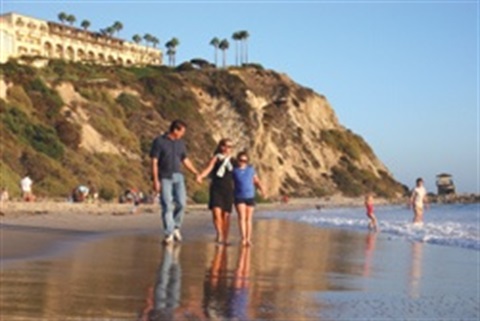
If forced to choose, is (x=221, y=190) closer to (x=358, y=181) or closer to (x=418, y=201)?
(x=418, y=201)

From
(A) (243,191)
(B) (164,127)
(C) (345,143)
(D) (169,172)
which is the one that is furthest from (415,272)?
(C) (345,143)

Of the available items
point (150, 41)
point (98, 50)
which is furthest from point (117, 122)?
point (150, 41)

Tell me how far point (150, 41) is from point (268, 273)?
119m

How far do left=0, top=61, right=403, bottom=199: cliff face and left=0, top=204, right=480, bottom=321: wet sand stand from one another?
22486mm

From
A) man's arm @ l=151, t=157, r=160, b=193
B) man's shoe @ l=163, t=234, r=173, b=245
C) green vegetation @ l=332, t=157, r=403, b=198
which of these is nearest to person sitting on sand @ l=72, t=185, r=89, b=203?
man's shoe @ l=163, t=234, r=173, b=245

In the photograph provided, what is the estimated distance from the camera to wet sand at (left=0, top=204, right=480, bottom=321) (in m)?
5.36

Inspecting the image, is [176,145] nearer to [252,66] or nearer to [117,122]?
[117,122]

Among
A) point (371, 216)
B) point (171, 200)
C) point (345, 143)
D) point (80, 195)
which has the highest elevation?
point (345, 143)

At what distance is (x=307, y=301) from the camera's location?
6164 mm

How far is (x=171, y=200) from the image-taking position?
1097 centimetres

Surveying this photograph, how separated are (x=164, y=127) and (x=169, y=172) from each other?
43885 mm

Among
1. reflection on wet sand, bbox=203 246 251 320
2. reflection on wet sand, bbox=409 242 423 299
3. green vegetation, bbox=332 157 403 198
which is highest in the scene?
green vegetation, bbox=332 157 403 198

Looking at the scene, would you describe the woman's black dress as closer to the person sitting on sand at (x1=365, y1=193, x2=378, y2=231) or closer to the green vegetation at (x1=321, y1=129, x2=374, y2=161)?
the person sitting on sand at (x1=365, y1=193, x2=378, y2=231)

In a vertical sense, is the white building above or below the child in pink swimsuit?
above
